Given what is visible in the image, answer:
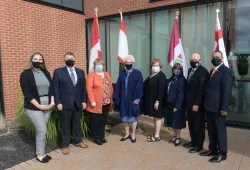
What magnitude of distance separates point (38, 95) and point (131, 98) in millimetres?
1817

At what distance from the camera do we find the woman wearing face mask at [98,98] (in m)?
4.60

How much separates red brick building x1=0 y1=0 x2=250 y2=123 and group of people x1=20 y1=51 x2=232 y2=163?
227 cm

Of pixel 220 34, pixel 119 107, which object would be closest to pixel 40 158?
pixel 119 107

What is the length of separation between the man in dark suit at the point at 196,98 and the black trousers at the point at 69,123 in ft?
6.79

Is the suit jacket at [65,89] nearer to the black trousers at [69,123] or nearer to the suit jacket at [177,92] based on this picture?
the black trousers at [69,123]

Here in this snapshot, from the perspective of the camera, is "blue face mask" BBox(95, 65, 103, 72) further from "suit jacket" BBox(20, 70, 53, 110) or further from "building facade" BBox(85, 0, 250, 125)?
"building facade" BBox(85, 0, 250, 125)

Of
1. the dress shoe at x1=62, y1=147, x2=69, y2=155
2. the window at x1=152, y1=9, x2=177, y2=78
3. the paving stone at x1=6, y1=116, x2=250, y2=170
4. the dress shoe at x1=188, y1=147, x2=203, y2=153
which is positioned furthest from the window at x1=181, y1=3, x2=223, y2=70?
the dress shoe at x1=62, y1=147, x2=69, y2=155

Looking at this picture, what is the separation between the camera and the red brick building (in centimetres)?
605

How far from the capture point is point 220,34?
5555mm

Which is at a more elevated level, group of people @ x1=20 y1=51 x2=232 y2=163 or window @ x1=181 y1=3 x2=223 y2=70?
window @ x1=181 y1=3 x2=223 y2=70

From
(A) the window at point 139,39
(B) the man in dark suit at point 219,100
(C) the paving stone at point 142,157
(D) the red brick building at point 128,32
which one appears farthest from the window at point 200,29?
(B) the man in dark suit at point 219,100

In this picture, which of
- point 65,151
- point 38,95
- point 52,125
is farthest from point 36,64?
point 65,151

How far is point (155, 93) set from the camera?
190 inches

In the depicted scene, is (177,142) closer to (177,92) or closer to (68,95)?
(177,92)
